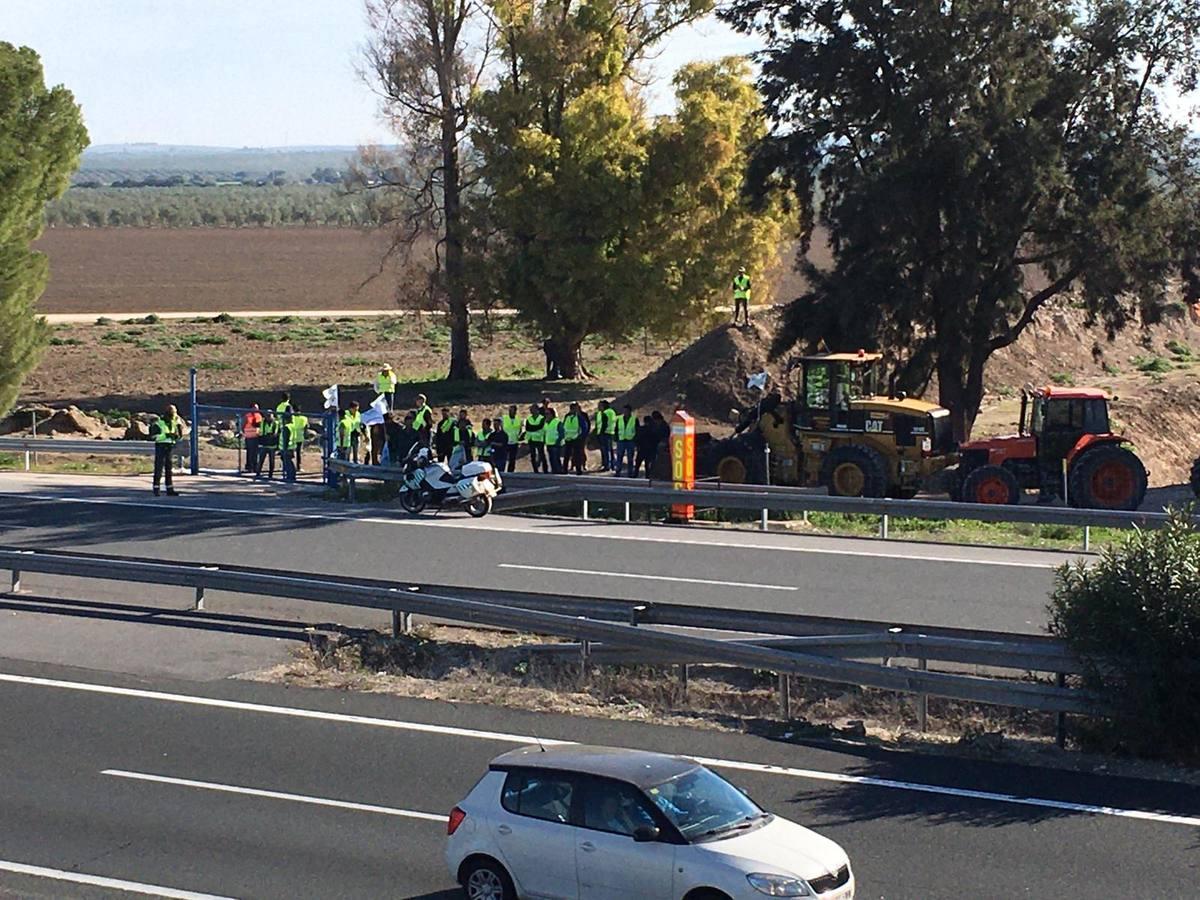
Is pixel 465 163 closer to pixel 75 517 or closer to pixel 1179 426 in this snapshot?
pixel 1179 426

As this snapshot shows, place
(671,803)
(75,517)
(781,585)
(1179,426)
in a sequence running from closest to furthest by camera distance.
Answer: (671,803)
(781,585)
(75,517)
(1179,426)

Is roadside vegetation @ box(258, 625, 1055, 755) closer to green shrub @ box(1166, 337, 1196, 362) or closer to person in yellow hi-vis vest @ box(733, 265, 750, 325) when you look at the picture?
person in yellow hi-vis vest @ box(733, 265, 750, 325)

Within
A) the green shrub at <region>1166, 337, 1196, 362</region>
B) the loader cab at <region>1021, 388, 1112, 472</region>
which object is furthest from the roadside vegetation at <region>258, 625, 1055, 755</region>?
the green shrub at <region>1166, 337, 1196, 362</region>

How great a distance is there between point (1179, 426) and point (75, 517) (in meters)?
29.4

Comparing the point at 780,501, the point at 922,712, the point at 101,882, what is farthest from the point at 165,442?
the point at 101,882

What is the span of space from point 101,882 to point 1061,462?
817 inches

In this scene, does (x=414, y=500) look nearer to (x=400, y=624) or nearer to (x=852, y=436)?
(x=852, y=436)

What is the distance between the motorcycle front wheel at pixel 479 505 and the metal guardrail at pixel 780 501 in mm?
403

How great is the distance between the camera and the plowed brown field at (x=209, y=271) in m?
88.4

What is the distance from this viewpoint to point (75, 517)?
90.7 ft

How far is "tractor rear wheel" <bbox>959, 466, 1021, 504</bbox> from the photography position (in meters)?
27.4

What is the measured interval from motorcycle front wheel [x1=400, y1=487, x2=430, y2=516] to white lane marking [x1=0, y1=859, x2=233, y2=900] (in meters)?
16.1

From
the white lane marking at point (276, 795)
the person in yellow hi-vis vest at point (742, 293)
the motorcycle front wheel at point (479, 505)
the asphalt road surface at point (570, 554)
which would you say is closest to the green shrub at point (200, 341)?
the person in yellow hi-vis vest at point (742, 293)

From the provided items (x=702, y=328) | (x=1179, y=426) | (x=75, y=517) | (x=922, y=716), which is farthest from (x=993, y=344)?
(x=922, y=716)
